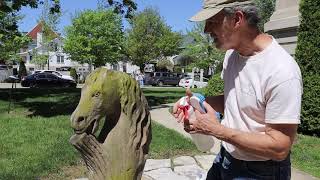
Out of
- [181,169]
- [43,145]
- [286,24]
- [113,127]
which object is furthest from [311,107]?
[113,127]

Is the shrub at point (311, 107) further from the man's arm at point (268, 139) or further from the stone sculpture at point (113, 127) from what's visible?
the man's arm at point (268, 139)

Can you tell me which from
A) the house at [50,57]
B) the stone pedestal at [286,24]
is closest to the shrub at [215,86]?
the stone pedestal at [286,24]

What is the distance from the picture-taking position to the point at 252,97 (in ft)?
8.55

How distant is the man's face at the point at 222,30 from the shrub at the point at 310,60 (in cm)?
786

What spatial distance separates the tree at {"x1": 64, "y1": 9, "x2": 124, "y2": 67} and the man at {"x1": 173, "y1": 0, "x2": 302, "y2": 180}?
Result: 1978 inches

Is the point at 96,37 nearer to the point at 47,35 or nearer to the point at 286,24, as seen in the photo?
the point at 47,35

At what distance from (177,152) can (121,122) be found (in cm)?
584

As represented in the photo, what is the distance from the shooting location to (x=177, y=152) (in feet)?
28.8

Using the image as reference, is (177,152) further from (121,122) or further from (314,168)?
(121,122)

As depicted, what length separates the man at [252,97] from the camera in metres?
2.45

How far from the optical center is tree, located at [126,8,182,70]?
6122cm

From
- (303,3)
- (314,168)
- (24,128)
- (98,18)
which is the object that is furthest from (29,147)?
(98,18)

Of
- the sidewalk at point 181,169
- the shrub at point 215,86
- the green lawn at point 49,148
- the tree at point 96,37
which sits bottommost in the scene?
the sidewalk at point 181,169

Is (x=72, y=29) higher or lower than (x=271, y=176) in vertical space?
higher
